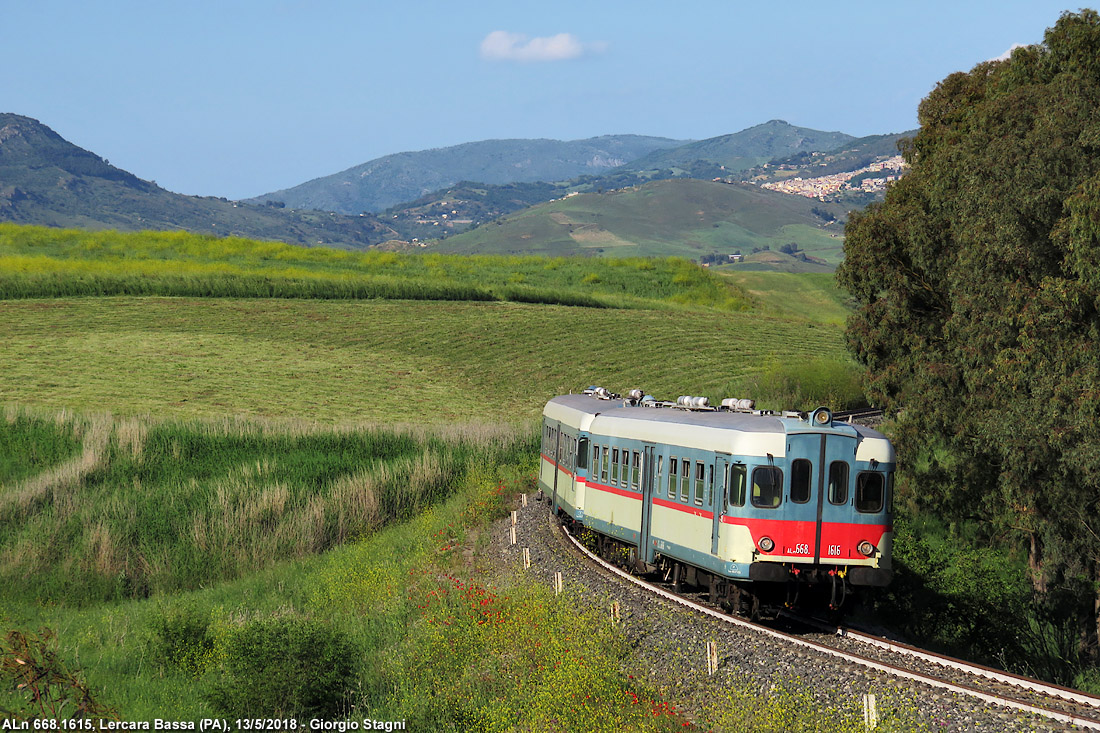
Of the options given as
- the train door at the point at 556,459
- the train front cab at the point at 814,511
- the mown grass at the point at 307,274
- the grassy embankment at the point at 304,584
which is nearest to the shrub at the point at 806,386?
the grassy embankment at the point at 304,584

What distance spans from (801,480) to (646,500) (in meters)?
3.75

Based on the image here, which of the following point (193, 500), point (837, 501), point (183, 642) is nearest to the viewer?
point (837, 501)

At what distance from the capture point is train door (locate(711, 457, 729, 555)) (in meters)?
16.6

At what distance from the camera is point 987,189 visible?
73.9 feet

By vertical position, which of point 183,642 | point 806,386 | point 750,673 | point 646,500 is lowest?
point 806,386

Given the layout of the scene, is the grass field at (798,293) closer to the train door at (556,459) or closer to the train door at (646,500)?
the train door at (556,459)

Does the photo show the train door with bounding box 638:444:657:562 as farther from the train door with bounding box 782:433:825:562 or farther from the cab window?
the train door with bounding box 782:433:825:562

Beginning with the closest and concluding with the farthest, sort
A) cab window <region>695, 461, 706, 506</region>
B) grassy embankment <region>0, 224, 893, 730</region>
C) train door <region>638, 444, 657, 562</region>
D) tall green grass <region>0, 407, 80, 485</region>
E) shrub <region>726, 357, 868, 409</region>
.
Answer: grassy embankment <region>0, 224, 893, 730</region>
cab window <region>695, 461, 706, 506</region>
train door <region>638, 444, 657, 562</region>
tall green grass <region>0, 407, 80, 485</region>
shrub <region>726, 357, 868, 409</region>

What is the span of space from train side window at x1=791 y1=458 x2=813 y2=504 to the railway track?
200cm

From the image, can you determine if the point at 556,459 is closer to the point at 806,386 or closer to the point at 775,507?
the point at 775,507

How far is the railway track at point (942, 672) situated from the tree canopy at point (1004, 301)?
21.2 feet

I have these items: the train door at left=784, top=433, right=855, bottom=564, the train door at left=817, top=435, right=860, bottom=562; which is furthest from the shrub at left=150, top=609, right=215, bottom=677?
the train door at left=817, top=435, right=860, bottom=562

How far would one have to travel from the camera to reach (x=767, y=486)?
53.4ft

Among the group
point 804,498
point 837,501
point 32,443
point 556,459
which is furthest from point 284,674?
point 32,443
